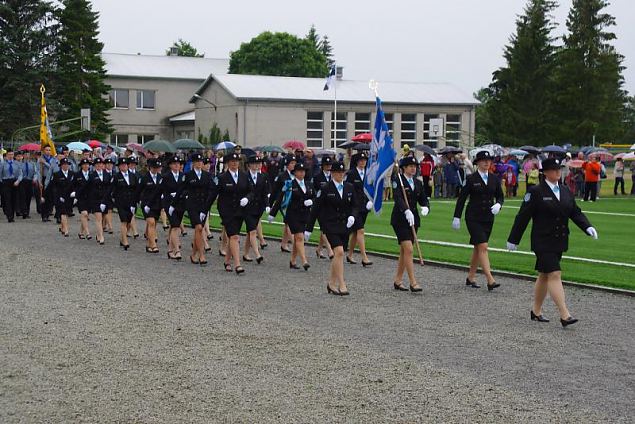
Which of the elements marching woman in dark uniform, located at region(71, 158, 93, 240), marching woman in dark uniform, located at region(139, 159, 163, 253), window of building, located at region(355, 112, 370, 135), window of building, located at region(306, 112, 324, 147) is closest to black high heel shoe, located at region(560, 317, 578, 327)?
marching woman in dark uniform, located at region(139, 159, 163, 253)

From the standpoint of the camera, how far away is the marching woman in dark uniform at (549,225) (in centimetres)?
1143

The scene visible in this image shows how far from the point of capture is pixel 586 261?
1794 centimetres

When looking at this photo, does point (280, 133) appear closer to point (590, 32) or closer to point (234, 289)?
point (590, 32)

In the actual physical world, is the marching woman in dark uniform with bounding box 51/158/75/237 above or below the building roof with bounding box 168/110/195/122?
below

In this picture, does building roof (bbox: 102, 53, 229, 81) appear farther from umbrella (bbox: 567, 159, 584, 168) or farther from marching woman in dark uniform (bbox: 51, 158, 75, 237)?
marching woman in dark uniform (bbox: 51, 158, 75, 237)

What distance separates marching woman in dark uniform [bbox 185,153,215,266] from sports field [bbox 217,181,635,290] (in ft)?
7.89

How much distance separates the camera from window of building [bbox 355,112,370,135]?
66.2 m

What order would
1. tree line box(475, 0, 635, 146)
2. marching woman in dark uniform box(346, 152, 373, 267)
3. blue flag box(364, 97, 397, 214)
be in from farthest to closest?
tree line box(475, 0, 635, 146), marching woman in dark uniform box(346, 152, 373, 267), blue flag box(364, 97, 397, 214)

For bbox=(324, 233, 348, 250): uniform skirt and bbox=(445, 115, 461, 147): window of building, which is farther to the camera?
bbox=(445, 115, 461, 147): window of building

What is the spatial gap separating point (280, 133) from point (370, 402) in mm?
56391

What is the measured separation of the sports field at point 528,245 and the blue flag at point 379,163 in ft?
8.17

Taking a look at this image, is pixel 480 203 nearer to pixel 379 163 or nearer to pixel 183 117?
pixel 379 163

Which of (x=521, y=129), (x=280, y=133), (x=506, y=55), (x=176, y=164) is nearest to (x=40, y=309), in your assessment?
(x=176, y=164)

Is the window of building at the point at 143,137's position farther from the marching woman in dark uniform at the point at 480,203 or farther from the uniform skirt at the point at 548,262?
the uniform skirt at the point at 548,262
